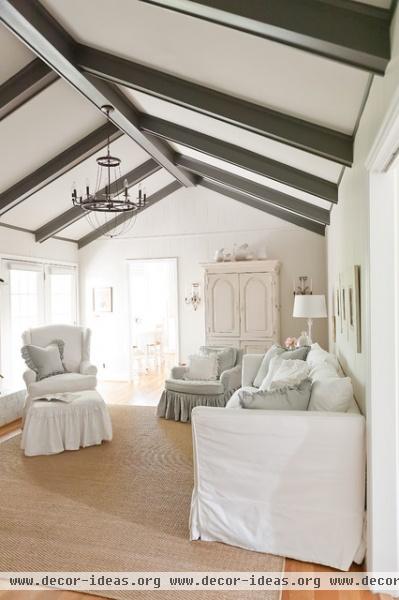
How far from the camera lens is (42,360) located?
5.05 m

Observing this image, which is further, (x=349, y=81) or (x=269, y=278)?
(x=269, y=278)

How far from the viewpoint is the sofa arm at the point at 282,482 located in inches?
93.2

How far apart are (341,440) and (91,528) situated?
173 cm

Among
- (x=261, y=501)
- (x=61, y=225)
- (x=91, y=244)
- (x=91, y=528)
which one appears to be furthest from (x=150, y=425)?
(x=91, y=244)

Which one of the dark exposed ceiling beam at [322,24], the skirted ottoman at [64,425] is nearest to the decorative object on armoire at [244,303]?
the skirted ottoman at [64,425]

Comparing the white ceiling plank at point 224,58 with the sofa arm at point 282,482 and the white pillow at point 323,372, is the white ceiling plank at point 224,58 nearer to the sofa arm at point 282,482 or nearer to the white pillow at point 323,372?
the white pillow at point 323,372

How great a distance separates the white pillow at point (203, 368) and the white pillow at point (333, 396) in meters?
2.57

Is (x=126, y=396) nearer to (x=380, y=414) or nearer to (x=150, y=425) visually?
(x=150, y=425)

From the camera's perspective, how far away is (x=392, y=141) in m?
1.71

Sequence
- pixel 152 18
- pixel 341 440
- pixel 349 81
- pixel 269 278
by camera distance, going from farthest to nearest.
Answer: pixel 269 278
pixel 341 440
pixel 152 18
pixel 349 81

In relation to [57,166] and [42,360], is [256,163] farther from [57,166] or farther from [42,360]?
[42,360]

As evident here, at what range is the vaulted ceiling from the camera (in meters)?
1.66

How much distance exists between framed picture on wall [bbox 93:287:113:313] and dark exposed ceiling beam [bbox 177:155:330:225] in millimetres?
2858

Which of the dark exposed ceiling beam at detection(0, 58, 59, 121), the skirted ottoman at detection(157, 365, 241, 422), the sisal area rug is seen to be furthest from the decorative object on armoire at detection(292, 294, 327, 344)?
the dark exposed ceiling beam at detection(0, 58, 59, 121)
